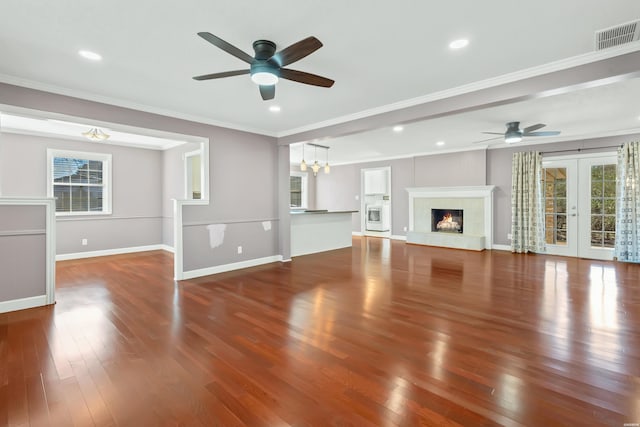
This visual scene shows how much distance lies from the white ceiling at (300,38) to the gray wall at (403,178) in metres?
3.32

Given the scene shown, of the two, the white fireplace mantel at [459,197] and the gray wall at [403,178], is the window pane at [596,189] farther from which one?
the gray wall at [403,178]

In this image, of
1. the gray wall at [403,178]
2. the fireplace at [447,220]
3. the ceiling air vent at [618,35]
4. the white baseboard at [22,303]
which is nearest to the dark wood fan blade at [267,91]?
the ceiling air vent at [618,35]

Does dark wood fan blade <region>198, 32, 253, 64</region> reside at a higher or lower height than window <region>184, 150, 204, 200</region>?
higher

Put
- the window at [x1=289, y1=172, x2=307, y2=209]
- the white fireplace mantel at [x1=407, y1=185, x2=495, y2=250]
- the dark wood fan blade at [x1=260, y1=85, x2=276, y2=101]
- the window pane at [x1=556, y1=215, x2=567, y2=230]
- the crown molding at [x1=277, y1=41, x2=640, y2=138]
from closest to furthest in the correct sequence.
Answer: the crown molding at [x1=277, y1=41, x2=640, y2=138] < the dark wood fan blade at [x1=260, y1=85, x2=276, y2=101] < the window pane at [x1=556, y1=215, x2=567, y2=230] < the white fireplace mantel at [x1=407, y1=185, x2=495, y2=250] < the window at [x1=289, y1=172, x2=307, y2=209]

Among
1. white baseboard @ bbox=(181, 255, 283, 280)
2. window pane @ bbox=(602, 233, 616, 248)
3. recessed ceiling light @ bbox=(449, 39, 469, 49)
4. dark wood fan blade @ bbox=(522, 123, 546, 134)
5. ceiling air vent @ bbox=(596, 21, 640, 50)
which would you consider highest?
recessed ceiling light @ bbox=(449, 39, 469, 49)

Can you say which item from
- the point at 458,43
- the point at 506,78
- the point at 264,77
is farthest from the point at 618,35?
the point at 264,77

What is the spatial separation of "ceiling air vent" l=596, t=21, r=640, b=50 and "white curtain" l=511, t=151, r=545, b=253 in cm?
489

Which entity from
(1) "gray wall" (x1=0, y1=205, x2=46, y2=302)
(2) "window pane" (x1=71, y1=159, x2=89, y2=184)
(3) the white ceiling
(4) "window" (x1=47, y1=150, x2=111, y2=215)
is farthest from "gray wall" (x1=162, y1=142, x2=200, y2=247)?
(1) "gray wall" (x1=0, y1=205, x2=46, y2=302)

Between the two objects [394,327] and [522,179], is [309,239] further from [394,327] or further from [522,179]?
[522,179]

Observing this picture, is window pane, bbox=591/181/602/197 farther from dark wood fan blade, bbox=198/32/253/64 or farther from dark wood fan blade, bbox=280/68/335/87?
dark wood fan blade, bbox=198/32/253/64

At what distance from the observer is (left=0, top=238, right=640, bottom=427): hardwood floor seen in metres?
1.79

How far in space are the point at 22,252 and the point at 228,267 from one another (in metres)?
2.65

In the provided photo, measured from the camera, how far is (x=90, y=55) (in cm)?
290

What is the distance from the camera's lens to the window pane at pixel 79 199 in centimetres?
659
